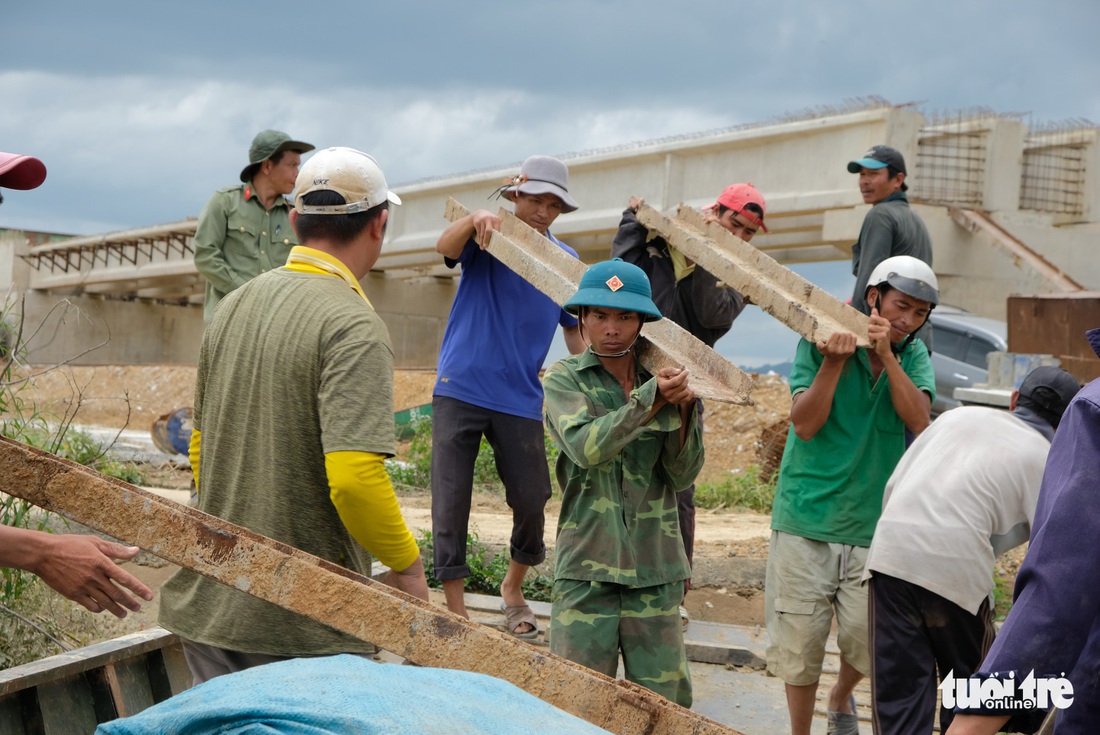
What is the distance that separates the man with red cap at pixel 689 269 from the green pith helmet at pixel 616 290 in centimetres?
166

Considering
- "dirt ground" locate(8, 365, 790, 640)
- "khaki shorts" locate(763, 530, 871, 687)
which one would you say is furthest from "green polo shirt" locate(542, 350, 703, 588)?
"dirt ground" locate(8, 365, 790, 640)

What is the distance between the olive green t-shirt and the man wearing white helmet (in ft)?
6.90

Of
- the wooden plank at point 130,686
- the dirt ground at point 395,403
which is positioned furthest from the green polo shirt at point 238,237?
the wooden plank at point 130,686

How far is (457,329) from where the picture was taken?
5.41 m

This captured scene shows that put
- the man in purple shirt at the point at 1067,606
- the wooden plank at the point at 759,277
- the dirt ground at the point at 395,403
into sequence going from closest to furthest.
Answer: the man in purple shirt at the point at 1067,606 → the wooden plank at the point at 759,277 → the dirt ground at the point at 395,403

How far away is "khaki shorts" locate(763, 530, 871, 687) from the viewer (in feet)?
14.5

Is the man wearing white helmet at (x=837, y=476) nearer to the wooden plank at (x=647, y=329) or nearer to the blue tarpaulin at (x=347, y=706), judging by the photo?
Result: the wooden plank at (x=647, y=329)

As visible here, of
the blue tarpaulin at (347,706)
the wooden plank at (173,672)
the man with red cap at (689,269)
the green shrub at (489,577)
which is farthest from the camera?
the green shrub at (489,577)

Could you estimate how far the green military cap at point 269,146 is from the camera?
6.24 m

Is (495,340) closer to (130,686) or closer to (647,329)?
(647,329)

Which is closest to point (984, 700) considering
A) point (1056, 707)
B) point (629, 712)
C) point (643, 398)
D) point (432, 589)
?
point (1056, 707)

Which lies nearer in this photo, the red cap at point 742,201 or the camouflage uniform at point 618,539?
the camouflage uniform at point 618,539

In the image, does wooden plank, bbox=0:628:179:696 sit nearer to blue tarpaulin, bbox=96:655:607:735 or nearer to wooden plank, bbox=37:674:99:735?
wooden plank, bbox=37:674:99:735

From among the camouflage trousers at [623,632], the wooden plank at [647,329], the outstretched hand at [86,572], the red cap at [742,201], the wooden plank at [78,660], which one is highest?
the red cap at [742,201]
